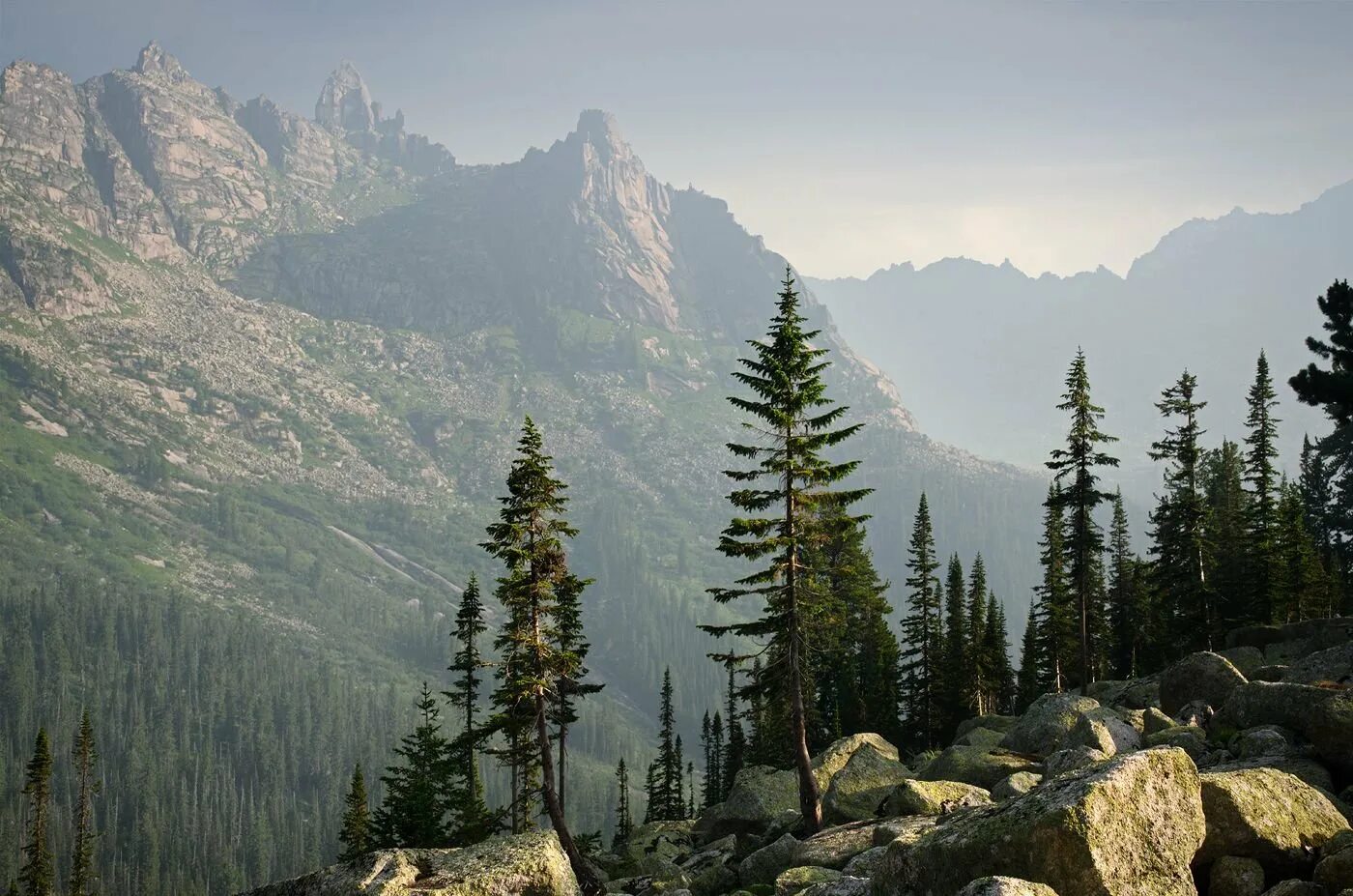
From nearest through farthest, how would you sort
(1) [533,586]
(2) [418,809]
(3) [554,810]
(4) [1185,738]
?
(4) [1185,738] < (3) [554,810] < (1) [533,586] < (2) [418,809]

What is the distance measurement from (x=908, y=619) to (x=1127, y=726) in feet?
150

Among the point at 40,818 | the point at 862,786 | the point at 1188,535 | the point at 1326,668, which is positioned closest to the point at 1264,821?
the point at 1326,668

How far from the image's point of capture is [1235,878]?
15.7m

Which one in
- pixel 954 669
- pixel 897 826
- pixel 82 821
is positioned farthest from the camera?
pixel 82 821

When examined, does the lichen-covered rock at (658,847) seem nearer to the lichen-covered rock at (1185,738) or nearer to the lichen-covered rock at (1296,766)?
the lichen-covered rock at (1185,738)

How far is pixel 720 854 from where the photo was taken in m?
38.8

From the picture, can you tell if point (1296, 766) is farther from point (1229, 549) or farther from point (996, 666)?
point (1229, 549)

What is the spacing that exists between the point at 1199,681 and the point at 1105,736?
30.3ft

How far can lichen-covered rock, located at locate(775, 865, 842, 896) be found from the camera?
22.4 metres

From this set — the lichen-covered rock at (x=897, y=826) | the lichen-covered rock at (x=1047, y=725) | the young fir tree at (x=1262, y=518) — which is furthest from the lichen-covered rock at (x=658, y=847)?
the young fir tree at (x=1262, y=518)

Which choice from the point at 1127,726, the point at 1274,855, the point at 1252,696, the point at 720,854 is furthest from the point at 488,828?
the point at 1274,855

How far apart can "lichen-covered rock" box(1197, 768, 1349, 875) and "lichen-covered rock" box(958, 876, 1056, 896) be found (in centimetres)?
534

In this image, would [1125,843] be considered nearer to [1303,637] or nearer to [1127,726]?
[1127,726]

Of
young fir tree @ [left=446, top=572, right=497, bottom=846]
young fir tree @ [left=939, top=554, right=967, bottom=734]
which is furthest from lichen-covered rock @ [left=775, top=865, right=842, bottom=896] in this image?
young fir tree @ [left=939, top=554, right=967, bottom=734]
